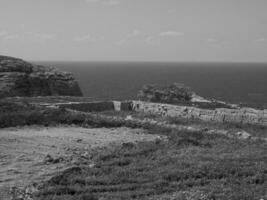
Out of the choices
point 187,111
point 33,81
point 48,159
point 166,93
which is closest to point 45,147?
point 48,159

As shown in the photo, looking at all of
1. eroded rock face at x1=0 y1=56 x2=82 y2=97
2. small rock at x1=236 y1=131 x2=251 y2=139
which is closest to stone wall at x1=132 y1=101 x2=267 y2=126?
small rock at x1=236 y1=131 x2=251 y2=139

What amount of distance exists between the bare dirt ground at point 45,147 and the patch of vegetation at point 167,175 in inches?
28.6

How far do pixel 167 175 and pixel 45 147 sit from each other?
17.8 feet

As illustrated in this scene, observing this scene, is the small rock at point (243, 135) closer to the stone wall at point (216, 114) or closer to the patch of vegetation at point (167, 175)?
the patch of vegetation at point (167, 175)

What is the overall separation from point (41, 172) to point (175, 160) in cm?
407

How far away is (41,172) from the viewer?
40.1 ft

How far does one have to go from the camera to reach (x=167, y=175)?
11977mm

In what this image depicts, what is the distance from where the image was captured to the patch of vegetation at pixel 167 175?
10539mm

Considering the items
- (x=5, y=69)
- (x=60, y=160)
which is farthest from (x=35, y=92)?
(x=60, y=160)

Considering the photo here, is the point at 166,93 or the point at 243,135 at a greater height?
the point at 243,135

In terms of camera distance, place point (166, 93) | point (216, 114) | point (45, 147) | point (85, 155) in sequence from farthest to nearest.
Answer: point (166, 93)
point (216, 114)
point (45, 147)
point (85, 155)

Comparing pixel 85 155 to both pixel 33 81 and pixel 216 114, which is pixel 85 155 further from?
pixel 33 81

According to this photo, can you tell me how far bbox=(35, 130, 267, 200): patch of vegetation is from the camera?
415 inches

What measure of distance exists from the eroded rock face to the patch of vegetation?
29382 millimetres
